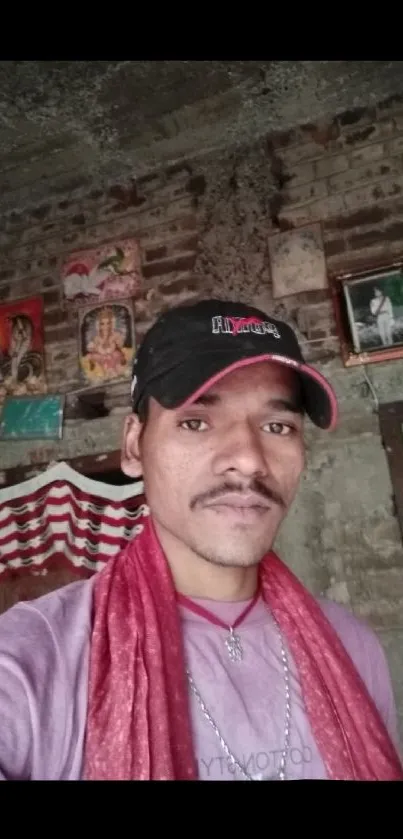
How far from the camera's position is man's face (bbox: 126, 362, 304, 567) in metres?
0.69

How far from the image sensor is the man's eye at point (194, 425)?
0.72 metres

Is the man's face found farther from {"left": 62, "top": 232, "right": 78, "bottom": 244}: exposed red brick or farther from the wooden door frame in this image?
{"left": 62, "top": 232, "right": 78, "bottom": 244}: exposed red brick

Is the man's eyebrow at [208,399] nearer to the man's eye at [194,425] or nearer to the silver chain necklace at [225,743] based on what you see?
the man's eye at [194,425]

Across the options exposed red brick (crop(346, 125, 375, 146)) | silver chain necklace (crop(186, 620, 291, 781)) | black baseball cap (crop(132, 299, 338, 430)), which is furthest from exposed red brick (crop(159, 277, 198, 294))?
silver chain necklace (crop(186, 620, 291, 781))

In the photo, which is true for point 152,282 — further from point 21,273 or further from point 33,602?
point 33,602

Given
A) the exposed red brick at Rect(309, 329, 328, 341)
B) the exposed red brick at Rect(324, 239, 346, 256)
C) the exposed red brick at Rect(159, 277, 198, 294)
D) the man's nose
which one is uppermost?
the exposed red brick at Rect(324, 239, 346, 256)

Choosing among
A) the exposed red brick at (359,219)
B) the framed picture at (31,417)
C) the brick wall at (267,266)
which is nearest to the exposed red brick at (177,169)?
the brick wall at (267,266)

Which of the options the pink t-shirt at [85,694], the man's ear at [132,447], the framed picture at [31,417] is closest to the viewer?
the pink t-shirt at [85,694]

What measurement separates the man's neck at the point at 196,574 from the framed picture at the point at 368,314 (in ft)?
2.39

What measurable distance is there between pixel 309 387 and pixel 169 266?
2.43ft

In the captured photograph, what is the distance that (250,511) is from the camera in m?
0.69

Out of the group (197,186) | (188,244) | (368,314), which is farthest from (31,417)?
(368,314)
